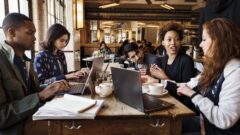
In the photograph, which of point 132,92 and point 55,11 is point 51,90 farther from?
point 55,11

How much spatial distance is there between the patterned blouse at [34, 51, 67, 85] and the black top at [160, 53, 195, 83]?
41.7 inches

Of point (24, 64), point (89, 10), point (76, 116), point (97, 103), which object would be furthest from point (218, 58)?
point (89, 10)

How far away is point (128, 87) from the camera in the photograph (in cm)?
129

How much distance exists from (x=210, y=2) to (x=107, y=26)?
994 cm

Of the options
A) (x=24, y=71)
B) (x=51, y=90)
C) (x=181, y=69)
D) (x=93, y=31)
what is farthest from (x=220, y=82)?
(x=93, y=31)

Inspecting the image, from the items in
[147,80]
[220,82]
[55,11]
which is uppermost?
[55,11]

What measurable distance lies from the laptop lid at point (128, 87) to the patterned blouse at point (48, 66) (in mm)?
998

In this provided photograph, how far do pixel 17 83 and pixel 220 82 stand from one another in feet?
4.09

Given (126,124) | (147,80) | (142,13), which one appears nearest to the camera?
(126,124)

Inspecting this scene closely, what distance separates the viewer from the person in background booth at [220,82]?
3.91 feet

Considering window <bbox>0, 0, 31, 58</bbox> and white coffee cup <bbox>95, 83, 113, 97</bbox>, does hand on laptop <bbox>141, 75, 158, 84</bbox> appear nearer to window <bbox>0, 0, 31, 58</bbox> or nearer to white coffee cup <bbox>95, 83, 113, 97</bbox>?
white coffee cup <bbox>95, 83, 113, 97</bbox>

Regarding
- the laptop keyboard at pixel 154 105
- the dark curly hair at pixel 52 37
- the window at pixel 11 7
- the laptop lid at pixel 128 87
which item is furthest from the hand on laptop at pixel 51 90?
the dark curly hair at pixel 52 37

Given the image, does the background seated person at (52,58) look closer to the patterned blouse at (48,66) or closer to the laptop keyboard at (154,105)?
the patterned blouse at (48,66)

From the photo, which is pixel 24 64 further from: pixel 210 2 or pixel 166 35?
pixel 210 2
